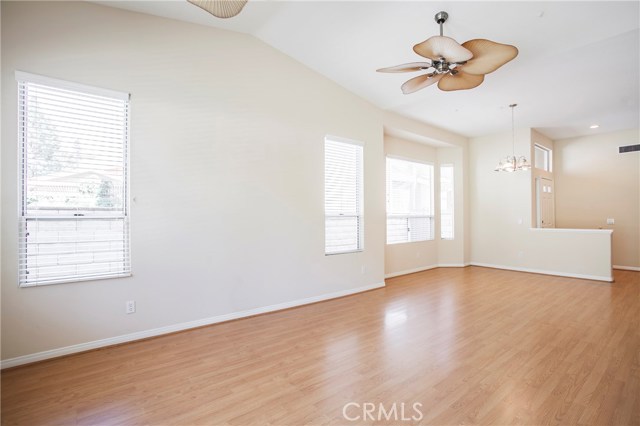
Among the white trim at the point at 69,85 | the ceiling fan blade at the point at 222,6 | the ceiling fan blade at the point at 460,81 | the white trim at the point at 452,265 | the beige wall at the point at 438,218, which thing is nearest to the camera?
the ceiling fan blade at the point at 222,6

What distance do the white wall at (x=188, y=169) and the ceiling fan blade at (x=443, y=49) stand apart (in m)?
2.12

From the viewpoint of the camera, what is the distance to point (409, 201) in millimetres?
6742

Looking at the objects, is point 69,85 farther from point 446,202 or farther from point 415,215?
point 446,202

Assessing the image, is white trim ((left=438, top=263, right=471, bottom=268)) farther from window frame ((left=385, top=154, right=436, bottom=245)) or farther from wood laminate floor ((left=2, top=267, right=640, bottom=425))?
wood laminate floor ((left=2, top=267, right=640, bottom=425))

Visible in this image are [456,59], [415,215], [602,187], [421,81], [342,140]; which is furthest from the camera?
[602,187]

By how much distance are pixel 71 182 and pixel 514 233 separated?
318 inches

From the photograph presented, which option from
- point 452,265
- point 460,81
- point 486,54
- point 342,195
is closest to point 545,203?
point 452,265

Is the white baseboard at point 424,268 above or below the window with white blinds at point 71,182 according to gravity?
below

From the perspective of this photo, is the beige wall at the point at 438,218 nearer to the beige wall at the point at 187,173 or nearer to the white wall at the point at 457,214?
the white wall at the point at 457,214

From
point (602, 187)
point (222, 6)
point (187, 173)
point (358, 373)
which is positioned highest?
point (222, 6)

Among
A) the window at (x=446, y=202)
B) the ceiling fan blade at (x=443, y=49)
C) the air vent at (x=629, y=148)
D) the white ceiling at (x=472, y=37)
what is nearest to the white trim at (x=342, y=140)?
the white ceiling at (x=472, y=37)

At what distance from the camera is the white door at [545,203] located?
23.2 feet

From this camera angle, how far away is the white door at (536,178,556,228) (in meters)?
7.07

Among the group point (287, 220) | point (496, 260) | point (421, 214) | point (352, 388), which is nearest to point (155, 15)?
point (287, 220)
